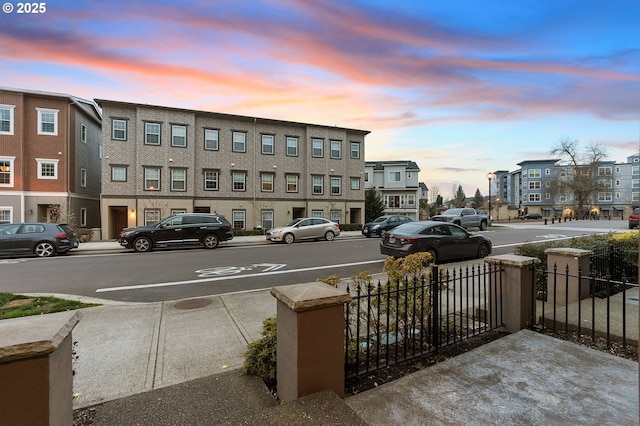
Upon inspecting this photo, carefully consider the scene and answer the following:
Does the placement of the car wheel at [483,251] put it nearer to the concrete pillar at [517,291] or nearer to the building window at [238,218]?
the concrete pillar at [517,291]

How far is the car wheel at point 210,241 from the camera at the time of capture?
17.4 meters

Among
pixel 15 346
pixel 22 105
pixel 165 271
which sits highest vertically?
pixel 22 105

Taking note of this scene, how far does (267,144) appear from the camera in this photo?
29.8 metres

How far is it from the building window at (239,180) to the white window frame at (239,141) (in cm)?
216

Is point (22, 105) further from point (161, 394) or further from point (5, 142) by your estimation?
point (161, 394)

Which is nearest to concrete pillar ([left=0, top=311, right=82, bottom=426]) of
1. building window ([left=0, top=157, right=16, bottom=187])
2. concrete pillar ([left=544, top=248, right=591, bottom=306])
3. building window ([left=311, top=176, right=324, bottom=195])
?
concrete pillar ([left=544, top=248, right=591, bottom=306])

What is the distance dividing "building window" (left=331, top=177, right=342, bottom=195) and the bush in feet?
95.2

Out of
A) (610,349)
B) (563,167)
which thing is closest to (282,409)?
(610,349)

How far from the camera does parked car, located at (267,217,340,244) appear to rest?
1969cm

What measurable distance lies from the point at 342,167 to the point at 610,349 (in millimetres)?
29573

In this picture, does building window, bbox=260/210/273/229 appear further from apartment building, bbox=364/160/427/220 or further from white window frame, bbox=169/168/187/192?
apartment building, bbox=364/160/427/220

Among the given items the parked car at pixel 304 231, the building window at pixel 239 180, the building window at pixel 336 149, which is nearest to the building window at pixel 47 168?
the building window at pixel 239 180

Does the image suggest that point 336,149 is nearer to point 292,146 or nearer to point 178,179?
point 292,146

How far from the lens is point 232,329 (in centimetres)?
500
